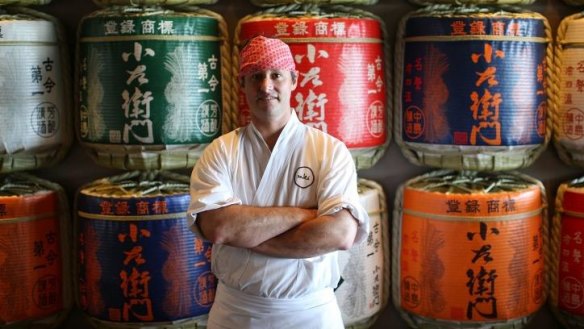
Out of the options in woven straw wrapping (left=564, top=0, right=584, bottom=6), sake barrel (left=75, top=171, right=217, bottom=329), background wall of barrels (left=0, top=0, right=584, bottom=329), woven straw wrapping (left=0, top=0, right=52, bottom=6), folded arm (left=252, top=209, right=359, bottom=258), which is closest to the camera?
folded arm (left=252, top=209, right=359, bottom=258)

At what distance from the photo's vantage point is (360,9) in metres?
3.44

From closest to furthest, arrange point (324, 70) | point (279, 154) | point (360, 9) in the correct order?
1. point (279, 154)
2. point (324, 70)
3. point (360, 9)

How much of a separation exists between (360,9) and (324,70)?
0.38 meters

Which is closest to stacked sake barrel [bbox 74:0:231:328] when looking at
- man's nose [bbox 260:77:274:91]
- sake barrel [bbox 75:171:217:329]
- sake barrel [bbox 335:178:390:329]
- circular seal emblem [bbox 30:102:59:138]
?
sake barrel [bbox 75:171:217:329]

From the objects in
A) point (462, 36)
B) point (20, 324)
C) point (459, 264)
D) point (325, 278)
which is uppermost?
point (462, 36)

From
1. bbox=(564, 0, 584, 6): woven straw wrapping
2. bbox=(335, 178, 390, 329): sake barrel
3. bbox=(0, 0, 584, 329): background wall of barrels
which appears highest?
bbox=(564, 0, 584, 6): woven straw wrapping

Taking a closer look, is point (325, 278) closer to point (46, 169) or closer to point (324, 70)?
point (324, 70)

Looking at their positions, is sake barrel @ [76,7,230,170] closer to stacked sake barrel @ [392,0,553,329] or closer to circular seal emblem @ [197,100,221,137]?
circular seal emblem @ [197,100,221,137]

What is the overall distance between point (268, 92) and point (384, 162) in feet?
4.44

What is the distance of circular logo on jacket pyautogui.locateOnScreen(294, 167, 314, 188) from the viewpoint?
2.35 metres

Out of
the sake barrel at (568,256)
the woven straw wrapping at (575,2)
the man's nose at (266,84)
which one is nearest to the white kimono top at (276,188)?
the man's nose at (266,84)

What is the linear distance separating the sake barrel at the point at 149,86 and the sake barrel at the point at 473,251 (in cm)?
86

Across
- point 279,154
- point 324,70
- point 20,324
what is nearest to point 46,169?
point 20,324

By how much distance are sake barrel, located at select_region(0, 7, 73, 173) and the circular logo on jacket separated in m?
1.37
